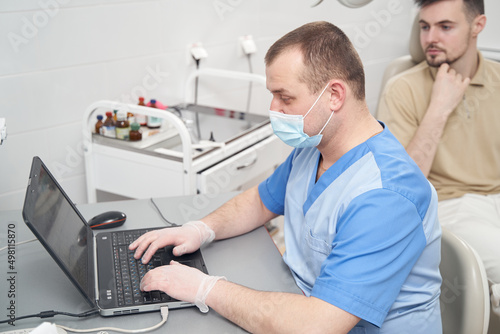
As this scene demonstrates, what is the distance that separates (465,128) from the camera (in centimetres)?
219

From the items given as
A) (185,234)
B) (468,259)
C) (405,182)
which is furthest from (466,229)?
(185,234)

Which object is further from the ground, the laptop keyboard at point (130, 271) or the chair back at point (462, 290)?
the laptop keyboard at point (130, 271)

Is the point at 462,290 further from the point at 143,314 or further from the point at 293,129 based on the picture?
the point at 143,314

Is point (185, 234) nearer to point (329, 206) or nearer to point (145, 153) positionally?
point (329, 206)

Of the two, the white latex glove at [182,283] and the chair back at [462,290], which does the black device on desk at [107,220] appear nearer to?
the white latex glove at [182,283]

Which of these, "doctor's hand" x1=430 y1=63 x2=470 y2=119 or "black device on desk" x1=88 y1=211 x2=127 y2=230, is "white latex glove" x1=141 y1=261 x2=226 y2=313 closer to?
"black device on desk" x1=88 y1=211 x2=127 y2=230

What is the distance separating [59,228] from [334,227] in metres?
0.58

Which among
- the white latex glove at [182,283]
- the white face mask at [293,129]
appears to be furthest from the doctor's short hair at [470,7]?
the white latex glove at [182,283]

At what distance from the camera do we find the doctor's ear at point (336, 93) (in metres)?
1.21

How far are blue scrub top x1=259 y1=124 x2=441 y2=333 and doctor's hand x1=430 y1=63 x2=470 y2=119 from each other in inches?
37.3

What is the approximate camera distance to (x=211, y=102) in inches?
106

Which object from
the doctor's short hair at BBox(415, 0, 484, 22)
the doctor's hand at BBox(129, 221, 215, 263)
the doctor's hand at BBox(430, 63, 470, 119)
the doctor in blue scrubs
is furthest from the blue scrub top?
the doctor's short hair at BBox(415, 0, 484, 22)

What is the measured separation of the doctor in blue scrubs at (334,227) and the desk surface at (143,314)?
4cm

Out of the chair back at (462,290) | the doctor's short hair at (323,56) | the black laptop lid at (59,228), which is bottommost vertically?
the chair back at (462,290)
